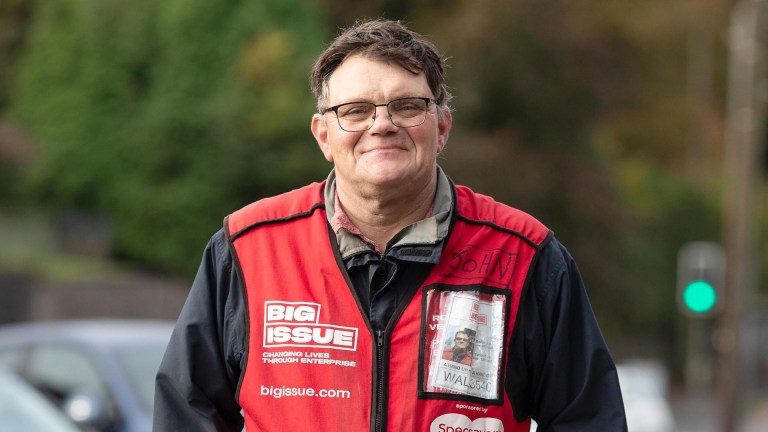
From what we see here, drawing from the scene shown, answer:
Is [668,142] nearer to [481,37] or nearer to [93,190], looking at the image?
[481,37]

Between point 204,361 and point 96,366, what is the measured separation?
19.7 feet

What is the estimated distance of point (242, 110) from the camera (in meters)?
25.6

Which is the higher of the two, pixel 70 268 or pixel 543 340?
pixel 70 268

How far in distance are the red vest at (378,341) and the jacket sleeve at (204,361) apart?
0.17ft

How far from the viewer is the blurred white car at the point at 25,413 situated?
23.1 ft

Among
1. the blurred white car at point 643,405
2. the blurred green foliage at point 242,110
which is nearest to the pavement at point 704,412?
the blurred green foliage at point 242,110

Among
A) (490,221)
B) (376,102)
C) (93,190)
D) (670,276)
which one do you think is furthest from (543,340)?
(670,276)

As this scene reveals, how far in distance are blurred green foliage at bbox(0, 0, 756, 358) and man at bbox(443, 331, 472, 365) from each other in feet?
72.7

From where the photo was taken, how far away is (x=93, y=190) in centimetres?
2720

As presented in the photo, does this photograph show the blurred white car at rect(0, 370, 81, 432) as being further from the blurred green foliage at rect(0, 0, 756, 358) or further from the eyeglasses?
the blurred green foliage at rect(0, 0, 756, 358)

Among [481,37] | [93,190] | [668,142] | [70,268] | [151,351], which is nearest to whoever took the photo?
[151,351]

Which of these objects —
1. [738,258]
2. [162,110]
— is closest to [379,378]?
[738,258]

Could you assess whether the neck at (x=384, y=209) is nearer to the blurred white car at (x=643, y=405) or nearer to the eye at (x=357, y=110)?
the eye at (x=357, y=110)

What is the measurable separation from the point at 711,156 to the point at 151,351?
183 feet
